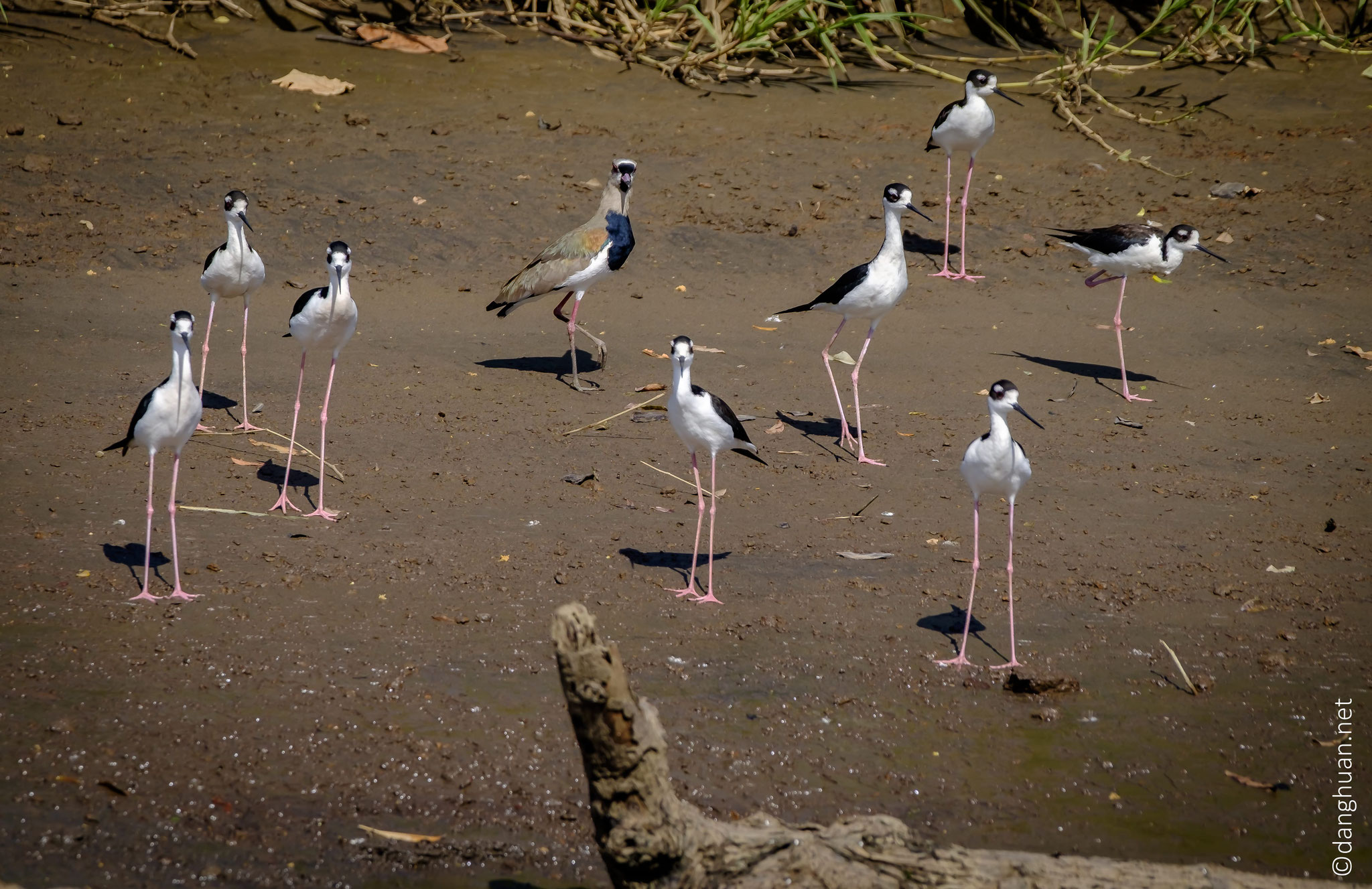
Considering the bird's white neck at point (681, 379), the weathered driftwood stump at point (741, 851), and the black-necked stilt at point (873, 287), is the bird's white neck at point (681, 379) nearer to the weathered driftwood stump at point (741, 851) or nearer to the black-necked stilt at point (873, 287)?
the black-necked stilt at point (873, 287)

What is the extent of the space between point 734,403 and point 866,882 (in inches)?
201

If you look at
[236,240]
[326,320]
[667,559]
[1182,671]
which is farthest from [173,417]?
[1182,671]

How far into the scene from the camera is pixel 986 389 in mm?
8930

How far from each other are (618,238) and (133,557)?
453 cm

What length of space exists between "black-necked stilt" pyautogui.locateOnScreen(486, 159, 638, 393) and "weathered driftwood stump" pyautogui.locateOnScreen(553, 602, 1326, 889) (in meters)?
5.45

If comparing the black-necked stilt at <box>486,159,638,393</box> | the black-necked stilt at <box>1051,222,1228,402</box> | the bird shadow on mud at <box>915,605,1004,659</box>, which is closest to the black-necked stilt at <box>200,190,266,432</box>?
the black-necked stilt at <box>486,159,638,393</box>

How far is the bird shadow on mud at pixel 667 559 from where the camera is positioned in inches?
243

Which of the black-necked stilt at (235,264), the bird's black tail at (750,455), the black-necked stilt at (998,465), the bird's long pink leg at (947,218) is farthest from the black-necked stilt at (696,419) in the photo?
the bird's long pink leg at (947,218)

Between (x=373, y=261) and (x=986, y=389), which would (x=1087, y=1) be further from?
(x=373, y=261)

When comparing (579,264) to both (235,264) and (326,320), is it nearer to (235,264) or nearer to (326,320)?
(235,264)

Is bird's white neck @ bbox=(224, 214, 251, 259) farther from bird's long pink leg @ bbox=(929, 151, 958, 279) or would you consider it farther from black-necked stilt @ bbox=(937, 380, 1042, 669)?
bird's long pink leg @ bbox=(929, 151, 958, 279)

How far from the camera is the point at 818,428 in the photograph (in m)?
8.23

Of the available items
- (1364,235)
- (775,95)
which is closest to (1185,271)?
(1364,235)

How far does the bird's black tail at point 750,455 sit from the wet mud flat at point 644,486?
0.51 feet
